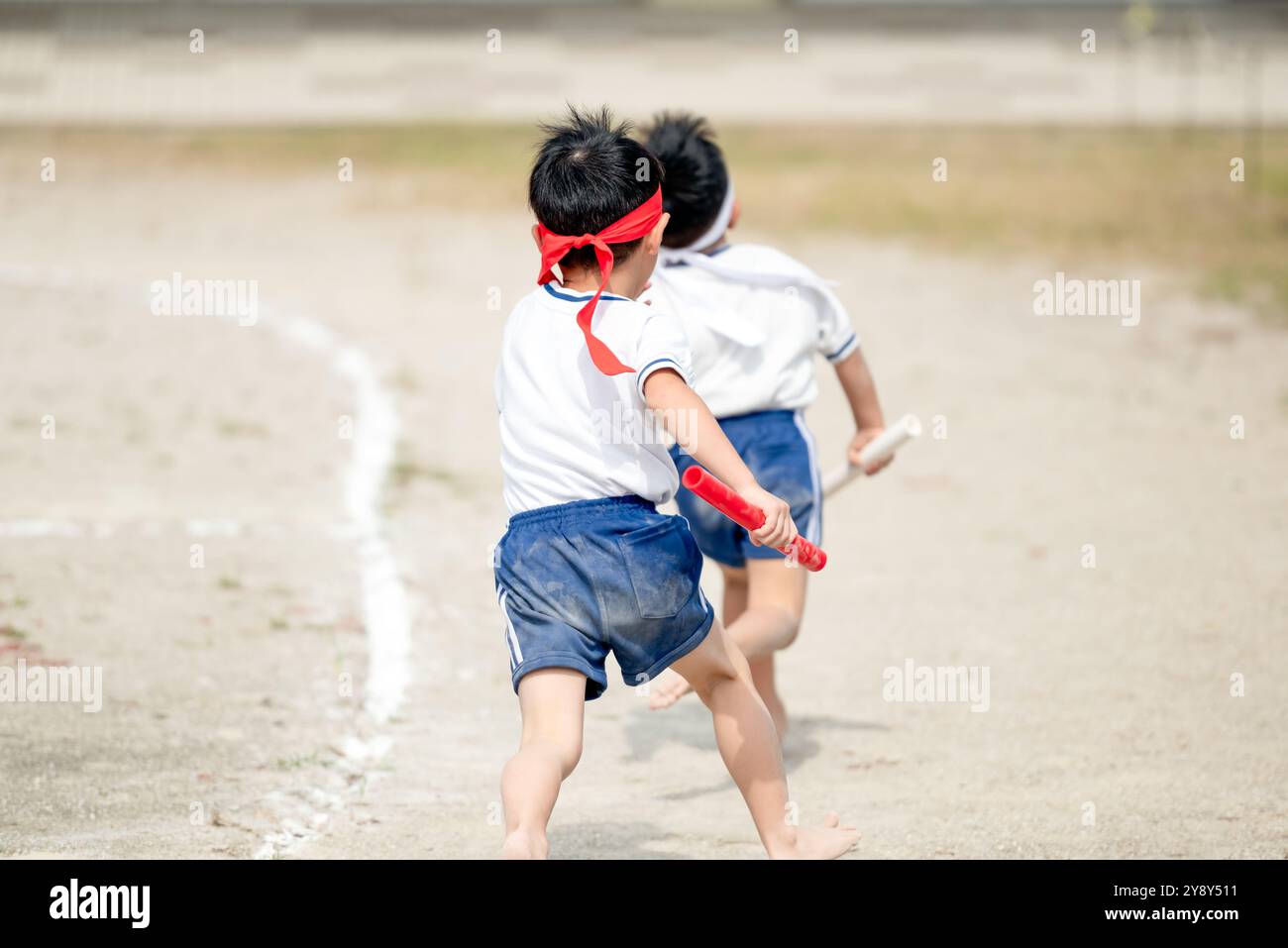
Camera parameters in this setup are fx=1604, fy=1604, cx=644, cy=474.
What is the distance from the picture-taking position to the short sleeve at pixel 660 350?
3100 millimetres

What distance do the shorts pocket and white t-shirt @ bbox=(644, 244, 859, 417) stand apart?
3.61 ft

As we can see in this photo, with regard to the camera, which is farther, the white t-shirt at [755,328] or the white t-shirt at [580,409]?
the white t-shirt at [755,328]

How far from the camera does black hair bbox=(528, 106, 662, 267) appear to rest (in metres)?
3.19

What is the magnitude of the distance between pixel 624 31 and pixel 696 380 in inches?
811

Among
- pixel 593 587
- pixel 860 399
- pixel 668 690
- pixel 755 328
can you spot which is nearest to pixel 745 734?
pixel 668 690

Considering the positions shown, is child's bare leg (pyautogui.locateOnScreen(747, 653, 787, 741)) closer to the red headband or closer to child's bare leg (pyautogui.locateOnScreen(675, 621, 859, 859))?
child's bare leg (pyautogui.locateOnScreen(675, 621, 859, 859))

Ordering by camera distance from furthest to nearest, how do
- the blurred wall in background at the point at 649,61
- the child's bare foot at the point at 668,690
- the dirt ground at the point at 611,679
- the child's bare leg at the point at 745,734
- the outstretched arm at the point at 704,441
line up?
the blurred wall in background at the point at 649,61 → the dirt ground at the point at 611,679 → the child's bare foot at the point at 668,690 → the child's bare leg at the point at 745,734 → the outstretched arm at the point at 704,441

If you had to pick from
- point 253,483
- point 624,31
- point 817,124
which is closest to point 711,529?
point 253,483

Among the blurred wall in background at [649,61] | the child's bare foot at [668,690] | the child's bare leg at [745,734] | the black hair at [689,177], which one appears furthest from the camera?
the blurred wall in background at [649,61]

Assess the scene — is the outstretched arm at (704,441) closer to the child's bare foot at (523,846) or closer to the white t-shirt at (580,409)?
the white t-shirt at (580,409)

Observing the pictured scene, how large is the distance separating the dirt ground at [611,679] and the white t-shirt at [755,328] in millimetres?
1090

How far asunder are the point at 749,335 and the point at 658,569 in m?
1.16

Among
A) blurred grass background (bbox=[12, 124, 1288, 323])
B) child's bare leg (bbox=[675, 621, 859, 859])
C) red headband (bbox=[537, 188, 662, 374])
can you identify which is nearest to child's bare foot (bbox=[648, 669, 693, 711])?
child's bare leg (bbox=[675, 621, 859, 859])

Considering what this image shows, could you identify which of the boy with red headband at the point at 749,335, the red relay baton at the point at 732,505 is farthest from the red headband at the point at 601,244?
the boy with red headband at the point at 749,335
